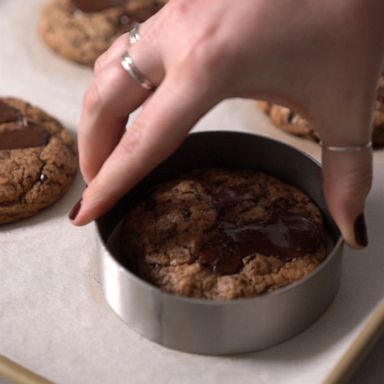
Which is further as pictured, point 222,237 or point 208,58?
point 222,237

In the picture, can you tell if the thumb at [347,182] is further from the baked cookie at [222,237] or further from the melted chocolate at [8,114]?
the melted chocolate at [8,114]

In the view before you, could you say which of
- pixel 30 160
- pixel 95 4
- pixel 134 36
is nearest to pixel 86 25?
pixel 95 4

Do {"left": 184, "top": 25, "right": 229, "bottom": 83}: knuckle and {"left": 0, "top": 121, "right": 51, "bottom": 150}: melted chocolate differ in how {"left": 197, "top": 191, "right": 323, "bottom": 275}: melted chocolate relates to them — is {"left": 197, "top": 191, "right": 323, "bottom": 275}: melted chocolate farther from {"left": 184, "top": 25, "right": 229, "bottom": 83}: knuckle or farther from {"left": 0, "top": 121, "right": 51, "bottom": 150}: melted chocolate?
{"left": 0, "top": 121, "right": 51, "bottom": 150}: melted chocolate

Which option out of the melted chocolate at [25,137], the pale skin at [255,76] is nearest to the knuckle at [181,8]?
the pale skin at [255,76]

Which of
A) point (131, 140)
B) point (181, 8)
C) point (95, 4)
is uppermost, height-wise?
point (181, 8)

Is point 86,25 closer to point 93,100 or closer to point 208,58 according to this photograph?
point 93,100
